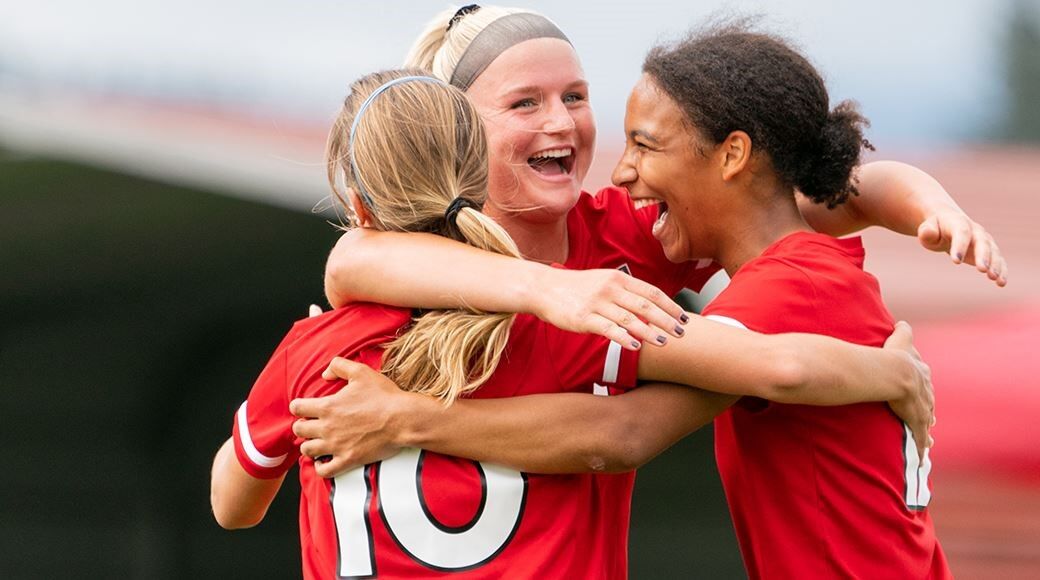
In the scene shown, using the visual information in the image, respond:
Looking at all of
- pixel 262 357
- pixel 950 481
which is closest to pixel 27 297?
pixel 262 357

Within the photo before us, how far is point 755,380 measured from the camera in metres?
2.04

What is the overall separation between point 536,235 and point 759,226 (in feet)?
1.76

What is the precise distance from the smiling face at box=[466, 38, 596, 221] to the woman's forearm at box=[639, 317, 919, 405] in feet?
2.41

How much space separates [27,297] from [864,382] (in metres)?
5.40

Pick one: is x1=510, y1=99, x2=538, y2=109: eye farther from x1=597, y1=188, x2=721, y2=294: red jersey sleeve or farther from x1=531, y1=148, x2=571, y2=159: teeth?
x1=597, y1=188, x2=721, y2=294: red jersey sleeve

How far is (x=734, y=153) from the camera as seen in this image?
2438mm

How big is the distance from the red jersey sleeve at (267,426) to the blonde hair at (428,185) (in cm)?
20

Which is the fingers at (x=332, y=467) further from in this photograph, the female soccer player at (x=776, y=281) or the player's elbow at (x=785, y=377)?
the player's elbow at (x=785, y=377)

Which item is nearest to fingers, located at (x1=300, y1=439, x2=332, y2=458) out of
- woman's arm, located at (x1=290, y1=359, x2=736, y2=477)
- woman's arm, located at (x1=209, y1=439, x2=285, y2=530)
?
woman's arm, located at (x1=290, y1=359, x2=736, y2=477)

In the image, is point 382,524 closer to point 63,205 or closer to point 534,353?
point 534,353

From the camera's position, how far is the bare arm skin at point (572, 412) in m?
2.03

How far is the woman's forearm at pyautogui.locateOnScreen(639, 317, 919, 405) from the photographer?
6.70ft

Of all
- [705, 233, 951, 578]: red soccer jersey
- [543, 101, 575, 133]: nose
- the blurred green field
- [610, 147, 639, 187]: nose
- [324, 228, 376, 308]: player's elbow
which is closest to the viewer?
[324, 228, 376, 308]: player's elbow

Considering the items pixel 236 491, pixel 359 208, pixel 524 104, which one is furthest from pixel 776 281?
pixel 236 491
